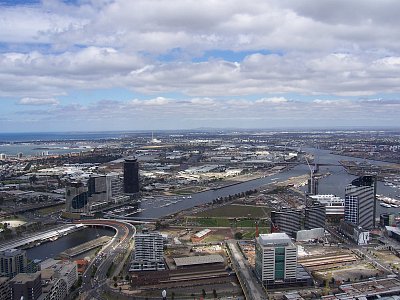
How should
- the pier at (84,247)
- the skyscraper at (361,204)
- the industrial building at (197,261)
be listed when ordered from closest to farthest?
1. the industrial building at (197,261)
2. the pier at (84,247)
3. the skyscraper at (361,204)

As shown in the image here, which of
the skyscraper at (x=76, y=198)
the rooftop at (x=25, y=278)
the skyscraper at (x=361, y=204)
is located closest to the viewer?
the rooftop at (x=25, y=278)

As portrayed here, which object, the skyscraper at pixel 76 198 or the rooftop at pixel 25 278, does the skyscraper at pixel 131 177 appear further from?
the rooftop at pixel 25 278

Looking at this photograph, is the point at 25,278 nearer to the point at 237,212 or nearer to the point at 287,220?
the point at 287,220

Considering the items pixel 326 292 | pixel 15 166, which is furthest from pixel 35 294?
pixel 15 166

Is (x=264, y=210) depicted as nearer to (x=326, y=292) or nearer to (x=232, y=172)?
(x=326, y=292)

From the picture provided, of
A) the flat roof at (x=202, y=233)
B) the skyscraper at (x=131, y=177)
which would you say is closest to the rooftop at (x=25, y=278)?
the flat roof at (x=202, y=233)

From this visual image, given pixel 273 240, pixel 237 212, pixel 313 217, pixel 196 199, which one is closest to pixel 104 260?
pixel 273 240

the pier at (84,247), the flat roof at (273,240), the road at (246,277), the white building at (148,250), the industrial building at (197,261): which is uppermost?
the flat roof at (273,240)
